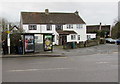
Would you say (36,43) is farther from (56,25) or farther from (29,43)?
(56,25)

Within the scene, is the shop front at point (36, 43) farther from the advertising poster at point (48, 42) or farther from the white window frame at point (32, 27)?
the white window frame at point (32, 27)

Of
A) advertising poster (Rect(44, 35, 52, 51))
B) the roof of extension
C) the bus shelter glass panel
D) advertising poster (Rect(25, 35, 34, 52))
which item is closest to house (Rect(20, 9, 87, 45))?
the roof of extension

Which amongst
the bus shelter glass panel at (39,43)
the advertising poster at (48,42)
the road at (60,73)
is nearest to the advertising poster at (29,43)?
the bus shelter glass panel at (39,43)

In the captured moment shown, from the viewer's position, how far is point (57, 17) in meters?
48.8

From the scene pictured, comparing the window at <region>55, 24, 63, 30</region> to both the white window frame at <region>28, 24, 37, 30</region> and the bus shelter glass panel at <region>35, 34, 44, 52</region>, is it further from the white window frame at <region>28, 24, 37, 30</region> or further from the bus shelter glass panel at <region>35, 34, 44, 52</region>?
the bus shelter glass panel at <region>35, 34, 44, 52</region>

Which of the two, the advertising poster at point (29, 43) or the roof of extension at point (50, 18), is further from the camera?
Result: the roof of extension at point (50, 18)

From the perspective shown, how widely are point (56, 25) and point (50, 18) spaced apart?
8.90 feet

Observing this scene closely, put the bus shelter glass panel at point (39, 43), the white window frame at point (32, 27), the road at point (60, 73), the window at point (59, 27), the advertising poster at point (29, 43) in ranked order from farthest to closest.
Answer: the window at point (59, 27) < the white window frame at point (32, 27) < the bus shelter glass panel at point (39, 43) < the advertising poster at point (29, 43) < the road at point (60, 73)

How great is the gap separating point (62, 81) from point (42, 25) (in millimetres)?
38766

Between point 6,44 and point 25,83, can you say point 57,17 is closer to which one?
point 6,44

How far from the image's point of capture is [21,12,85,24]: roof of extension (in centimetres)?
4597

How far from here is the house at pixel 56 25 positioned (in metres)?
45.2

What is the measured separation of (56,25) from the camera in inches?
1828

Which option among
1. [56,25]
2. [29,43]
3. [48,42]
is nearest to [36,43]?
[29,43]
